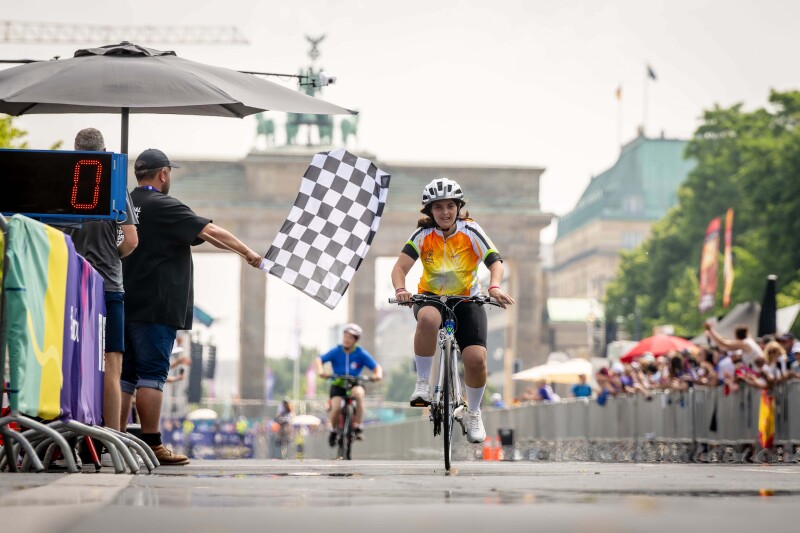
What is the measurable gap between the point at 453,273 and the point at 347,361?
28.0ft

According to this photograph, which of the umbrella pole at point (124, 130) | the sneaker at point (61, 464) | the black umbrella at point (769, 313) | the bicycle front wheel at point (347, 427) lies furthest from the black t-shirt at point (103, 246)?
the black umbrella at point (769, 313)

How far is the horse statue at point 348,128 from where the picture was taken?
283 feet

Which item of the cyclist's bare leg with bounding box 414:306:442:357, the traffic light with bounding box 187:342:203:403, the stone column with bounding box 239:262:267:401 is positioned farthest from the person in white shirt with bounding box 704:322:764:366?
the stone column with bounding box 239:262:267:401

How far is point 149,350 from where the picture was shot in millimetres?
10750

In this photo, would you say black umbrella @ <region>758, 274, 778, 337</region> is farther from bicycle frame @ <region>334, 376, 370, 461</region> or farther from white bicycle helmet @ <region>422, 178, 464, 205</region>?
white bicycle helmet @ <region>422, 178, 464, 205</region>

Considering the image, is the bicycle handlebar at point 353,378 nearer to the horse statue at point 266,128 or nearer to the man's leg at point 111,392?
the man's leg at point 111,392

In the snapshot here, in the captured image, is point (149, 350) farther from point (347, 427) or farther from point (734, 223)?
point (734, 223)

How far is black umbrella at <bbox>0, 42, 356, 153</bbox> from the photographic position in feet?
37.7

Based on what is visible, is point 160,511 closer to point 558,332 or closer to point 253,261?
point 253,261

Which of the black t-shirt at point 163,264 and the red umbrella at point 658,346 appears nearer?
the black t-shirt at point 163,264

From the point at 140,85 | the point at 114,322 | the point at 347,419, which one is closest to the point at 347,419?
the point at 347,419

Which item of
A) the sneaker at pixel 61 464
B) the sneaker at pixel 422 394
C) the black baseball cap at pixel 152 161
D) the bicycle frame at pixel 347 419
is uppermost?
the black baseball cap at pixel 152 161

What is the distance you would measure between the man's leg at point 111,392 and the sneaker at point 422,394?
194 centimetres

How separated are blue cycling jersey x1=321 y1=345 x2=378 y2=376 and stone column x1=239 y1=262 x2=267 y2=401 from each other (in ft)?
214
